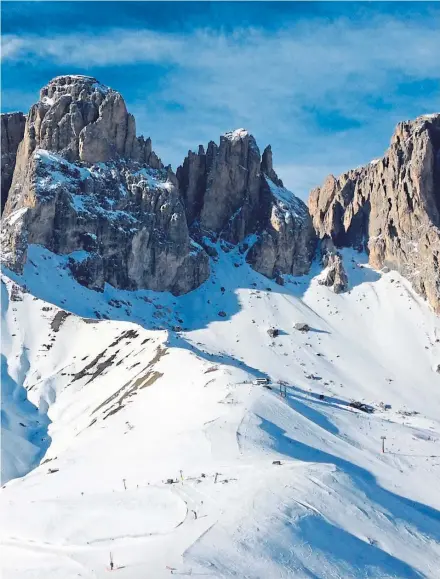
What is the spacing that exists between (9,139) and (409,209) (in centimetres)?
11531

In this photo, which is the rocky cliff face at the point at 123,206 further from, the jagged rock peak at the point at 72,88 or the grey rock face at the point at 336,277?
the grey rock face at the point at 336,277

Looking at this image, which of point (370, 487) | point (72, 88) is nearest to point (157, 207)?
point (72, 88)

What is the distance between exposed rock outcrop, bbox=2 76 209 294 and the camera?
6309 inches

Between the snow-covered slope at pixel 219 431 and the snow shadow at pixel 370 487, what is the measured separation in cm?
29

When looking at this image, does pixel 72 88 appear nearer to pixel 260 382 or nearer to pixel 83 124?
pixel 83 124

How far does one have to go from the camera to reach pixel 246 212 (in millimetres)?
193125

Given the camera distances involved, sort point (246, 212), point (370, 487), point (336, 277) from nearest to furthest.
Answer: point (370, 487) < point (336, 277) < point (246, 212)

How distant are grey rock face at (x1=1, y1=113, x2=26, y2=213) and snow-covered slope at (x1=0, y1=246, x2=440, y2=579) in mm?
42294

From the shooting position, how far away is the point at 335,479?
52.2 metres

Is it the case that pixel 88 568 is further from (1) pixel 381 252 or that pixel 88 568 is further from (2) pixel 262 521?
(1) pixel 381 252

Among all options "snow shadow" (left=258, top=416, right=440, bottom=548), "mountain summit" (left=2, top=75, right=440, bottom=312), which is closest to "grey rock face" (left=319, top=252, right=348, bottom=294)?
"mountain summit" (left=2, top=75, right=440, bottom=312)

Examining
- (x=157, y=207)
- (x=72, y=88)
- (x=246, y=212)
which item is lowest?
(x=157, y=207)

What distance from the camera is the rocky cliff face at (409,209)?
17425cm

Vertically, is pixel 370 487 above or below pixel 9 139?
below
